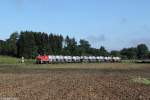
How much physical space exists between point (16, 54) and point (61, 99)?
600 feet

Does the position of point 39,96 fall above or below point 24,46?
below

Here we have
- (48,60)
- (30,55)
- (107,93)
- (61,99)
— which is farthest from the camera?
(30,55)

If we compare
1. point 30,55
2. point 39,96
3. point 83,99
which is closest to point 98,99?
point 83,99

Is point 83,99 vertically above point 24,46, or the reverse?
point 24,46

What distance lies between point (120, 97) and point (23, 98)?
4.42 m

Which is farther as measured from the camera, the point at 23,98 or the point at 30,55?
the point at 30,55

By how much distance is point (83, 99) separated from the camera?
1870 centimetres

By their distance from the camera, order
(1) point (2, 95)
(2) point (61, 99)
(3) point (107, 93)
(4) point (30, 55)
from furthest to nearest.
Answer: (4) point (30, 55) < (3) point (107, 93) < (1) point (2, 95) < (2) point (61, 99)

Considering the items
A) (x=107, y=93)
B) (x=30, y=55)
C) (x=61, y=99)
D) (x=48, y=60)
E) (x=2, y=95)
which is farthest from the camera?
(x=30, y=55)

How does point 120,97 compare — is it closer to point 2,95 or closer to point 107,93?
point 107,93

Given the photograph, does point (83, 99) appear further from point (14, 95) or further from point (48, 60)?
point (48, 60)

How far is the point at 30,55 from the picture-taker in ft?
634

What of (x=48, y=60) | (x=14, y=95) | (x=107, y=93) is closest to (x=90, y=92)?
(x=107, y=93)

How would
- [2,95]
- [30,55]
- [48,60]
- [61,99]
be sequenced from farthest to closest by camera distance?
[30,55]
[48,60]
[2,95]
[61,99]
